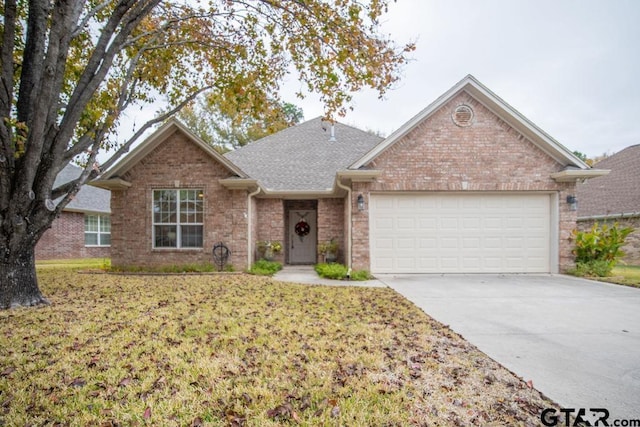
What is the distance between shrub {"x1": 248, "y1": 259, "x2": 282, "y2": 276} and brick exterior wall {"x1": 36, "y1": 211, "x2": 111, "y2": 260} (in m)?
12.4

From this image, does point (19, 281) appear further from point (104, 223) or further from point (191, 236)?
point (104, 223)

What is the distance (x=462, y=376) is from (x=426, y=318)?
7.00 feet

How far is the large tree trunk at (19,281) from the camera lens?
5.78 meters

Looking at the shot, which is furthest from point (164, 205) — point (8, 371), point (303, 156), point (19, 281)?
point (8, 371)

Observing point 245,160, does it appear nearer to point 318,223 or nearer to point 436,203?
point 318,223

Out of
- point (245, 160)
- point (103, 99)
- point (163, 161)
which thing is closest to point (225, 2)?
point (103, 99)

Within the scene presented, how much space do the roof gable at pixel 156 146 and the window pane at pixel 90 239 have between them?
33.9ft

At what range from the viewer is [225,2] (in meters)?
8.55

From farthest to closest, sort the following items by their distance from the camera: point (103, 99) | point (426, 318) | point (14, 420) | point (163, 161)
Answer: point (163, 161), point (103, 99), point (426, 318), point (14, 420)

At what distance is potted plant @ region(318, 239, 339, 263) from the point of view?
12156 mm

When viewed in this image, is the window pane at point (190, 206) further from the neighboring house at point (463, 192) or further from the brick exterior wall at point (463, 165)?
the brick exterior wall at point (463, 165)

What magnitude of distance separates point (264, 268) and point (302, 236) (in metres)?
3.30

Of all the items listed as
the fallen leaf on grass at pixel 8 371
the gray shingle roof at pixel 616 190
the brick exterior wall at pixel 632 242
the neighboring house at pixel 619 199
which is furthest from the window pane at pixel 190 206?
the gray shingle roof at pixel 616 190

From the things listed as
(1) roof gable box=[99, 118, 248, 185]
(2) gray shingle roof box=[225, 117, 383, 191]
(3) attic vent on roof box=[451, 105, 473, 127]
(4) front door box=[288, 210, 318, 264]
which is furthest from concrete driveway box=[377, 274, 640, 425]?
(1) roof gable box=[99, 118, 248, 185]
